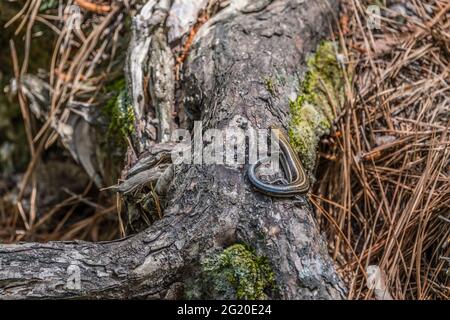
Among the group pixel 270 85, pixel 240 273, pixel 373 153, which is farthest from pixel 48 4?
pixel 240 273

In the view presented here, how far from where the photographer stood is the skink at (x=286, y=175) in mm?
1869

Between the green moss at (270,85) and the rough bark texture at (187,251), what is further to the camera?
the green moss at (270,85)

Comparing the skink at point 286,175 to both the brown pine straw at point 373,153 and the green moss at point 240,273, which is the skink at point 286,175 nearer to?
the green moss at point 240,273

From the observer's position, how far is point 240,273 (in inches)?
69.5

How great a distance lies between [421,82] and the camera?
292 centimetres

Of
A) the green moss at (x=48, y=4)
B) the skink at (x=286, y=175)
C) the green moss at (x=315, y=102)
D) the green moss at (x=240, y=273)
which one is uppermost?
the green moss at (x=48, y=4)

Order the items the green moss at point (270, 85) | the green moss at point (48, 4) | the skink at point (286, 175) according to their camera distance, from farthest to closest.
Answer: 1. the green moss at point (48, 4)
2. the green moss at point (270, 85)
3. the skink at point (286, 175)

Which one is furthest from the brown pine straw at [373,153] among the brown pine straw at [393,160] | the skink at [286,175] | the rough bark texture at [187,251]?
the rough bark texture at [187,251]

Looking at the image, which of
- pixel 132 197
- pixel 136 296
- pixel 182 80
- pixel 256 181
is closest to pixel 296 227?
pixel 256 181

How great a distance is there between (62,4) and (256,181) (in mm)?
2144

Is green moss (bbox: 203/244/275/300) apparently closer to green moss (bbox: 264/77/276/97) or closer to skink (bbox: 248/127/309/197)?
skink (bbox: 248/127/309/197)

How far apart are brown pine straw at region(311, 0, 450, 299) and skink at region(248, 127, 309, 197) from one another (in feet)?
1.54

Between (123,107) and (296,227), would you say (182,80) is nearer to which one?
(123,107)

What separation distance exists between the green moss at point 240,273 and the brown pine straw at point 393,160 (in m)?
0.65
